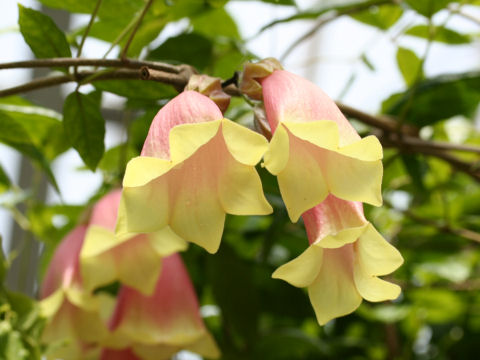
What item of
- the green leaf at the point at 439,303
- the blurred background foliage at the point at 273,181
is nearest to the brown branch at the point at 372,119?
the blurred background foliage at the point at 273,181

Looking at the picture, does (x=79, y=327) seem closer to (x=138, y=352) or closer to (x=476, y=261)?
(x=138, y=352)

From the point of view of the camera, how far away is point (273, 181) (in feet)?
1.40

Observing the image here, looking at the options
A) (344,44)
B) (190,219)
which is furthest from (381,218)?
(344,44)

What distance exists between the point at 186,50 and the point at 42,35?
7.2 inches

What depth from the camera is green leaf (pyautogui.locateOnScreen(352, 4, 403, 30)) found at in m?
0.52

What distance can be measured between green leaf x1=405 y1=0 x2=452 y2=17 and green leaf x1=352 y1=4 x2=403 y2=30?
0.12 m

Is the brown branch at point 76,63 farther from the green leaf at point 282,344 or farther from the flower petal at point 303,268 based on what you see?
the green leaf at point 282,344

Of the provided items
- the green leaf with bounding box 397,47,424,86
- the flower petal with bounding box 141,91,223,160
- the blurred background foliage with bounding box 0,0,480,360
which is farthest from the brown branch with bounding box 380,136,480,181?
the flower petal with bounding box 141,91,223,160

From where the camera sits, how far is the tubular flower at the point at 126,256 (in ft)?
1.25

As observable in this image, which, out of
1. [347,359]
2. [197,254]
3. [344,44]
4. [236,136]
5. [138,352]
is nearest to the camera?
[236,136]

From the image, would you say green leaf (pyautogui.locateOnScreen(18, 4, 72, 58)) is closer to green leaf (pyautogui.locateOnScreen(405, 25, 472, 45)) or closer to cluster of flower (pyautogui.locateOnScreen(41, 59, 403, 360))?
cluster of flower (pyautogui.locateOnScreen(41, 59, 403, 360))

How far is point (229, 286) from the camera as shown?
0.51 meters

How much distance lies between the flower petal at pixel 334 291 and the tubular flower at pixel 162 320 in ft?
0.59

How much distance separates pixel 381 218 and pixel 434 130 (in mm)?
118
